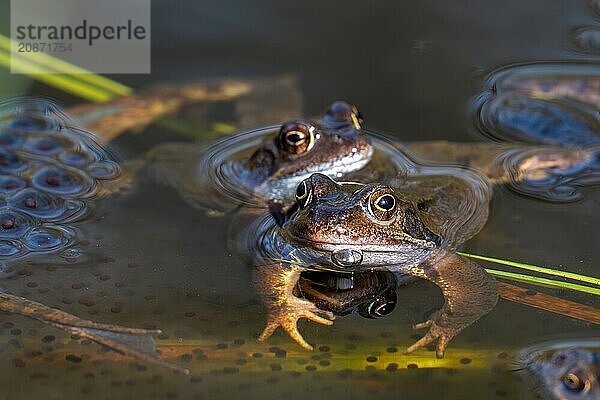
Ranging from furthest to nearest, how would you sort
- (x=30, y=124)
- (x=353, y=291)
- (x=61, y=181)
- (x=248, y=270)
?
(x=30, y=124)
(x=61, y=181)
(x=248, y=270)
(x=353, y=291)

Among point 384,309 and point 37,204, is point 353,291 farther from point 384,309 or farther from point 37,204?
point 37,204

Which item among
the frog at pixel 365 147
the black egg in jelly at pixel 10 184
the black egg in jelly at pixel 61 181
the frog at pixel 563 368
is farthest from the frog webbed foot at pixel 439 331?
the black egg in jelly at pixel 10 184

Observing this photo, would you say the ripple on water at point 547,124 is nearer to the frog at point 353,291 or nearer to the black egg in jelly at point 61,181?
the frog at point 353,291

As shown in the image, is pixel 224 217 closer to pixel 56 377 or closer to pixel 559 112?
pixel 56 377

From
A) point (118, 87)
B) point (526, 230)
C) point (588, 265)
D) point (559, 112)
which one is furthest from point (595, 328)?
point (118, 87)

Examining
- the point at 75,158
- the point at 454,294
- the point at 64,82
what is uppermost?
the point at 64,82

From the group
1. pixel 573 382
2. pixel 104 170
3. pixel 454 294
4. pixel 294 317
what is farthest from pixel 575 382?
pixel 104 170
